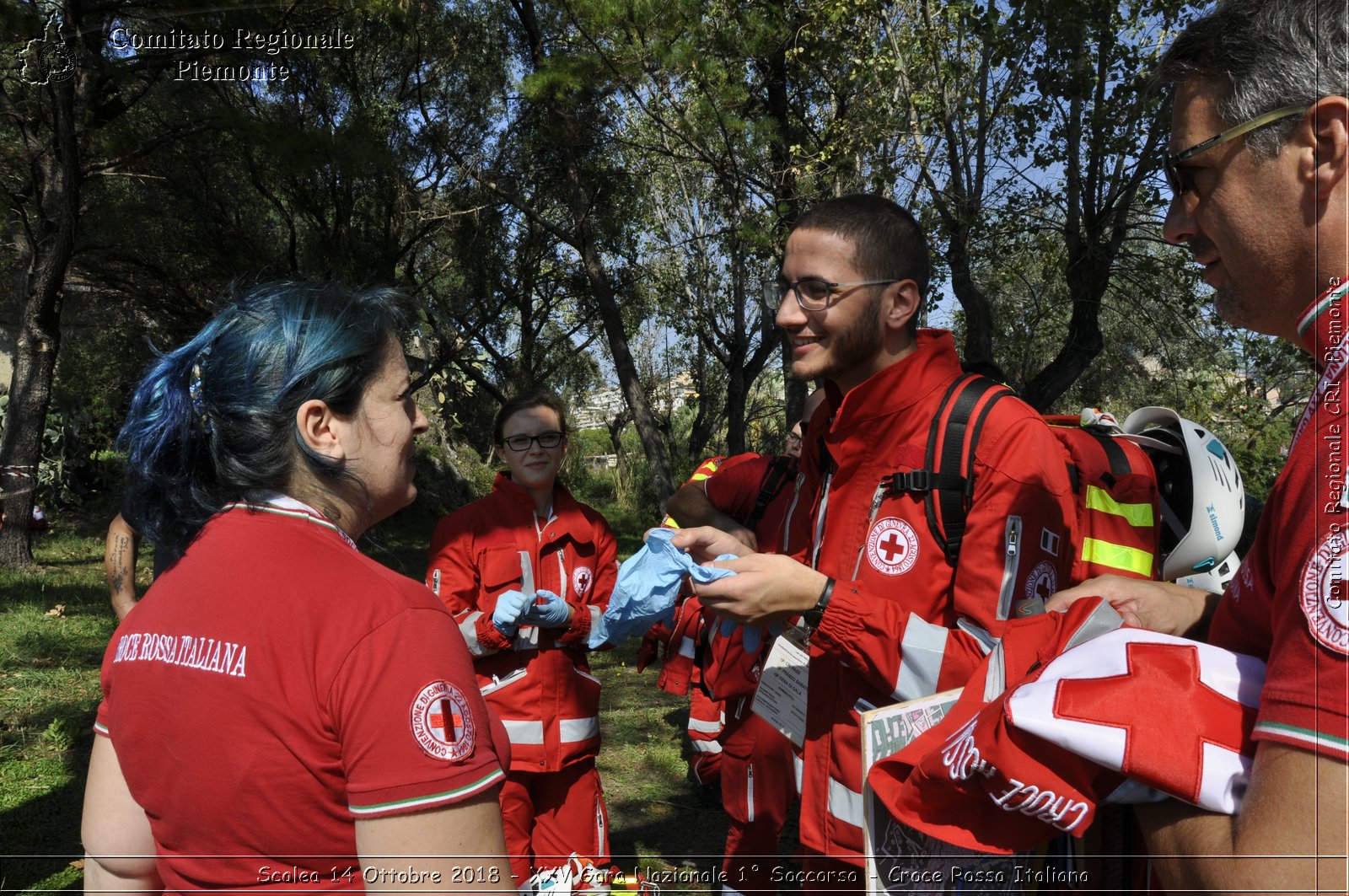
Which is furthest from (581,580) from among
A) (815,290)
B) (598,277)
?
(598,277)

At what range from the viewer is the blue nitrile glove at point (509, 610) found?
3.48 m

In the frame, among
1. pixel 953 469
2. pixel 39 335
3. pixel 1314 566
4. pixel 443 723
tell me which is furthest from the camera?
pixel 39 335

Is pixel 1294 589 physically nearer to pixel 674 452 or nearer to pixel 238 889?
pixel 238 889

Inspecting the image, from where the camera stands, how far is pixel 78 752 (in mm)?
5375

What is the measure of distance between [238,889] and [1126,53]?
8.73 metres

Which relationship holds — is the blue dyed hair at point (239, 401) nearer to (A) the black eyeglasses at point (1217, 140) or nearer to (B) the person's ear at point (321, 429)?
(B) the person's ear at point (321, 429)

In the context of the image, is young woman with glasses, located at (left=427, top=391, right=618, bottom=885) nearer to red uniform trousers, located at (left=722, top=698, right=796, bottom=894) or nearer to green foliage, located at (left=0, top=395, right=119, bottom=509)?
red uniform trousers, located at (left=722, top=698, right=796, bottom=894)

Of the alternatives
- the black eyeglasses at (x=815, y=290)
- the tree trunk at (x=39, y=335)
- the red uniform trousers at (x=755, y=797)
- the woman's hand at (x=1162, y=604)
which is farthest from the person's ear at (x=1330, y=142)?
the tree trunk at (x=39, y=335)

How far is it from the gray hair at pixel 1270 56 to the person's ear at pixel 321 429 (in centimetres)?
139

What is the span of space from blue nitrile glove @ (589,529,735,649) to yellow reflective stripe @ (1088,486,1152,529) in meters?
0.91

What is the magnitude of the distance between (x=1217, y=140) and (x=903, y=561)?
46.2 inches

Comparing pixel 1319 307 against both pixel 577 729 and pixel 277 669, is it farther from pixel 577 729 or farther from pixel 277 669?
pixel 577 729

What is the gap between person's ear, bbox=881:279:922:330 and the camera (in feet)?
7.93

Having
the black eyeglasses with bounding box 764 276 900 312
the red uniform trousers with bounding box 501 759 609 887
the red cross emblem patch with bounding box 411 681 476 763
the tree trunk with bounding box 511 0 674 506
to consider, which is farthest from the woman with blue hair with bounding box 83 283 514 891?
the tree trunk with bounding box 511 0 674 506
